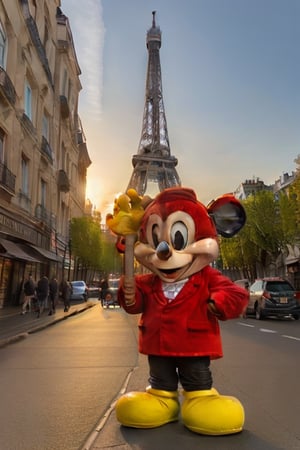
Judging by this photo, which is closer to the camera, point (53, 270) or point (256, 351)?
point (256, 351)

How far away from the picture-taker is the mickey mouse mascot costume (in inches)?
154

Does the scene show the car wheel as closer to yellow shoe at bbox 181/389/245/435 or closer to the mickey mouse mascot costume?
the mickey mouse mascot costume

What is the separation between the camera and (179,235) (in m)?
4.22

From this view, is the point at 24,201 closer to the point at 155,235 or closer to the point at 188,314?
the point at 155,235

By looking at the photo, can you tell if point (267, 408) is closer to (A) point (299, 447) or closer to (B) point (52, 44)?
(A) point (299, 447)

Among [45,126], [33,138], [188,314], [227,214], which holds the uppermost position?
[45,126]

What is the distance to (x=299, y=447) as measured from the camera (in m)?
3.74

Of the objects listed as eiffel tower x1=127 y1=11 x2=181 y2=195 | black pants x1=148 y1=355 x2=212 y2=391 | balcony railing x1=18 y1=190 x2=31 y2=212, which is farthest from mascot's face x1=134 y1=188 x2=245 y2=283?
eiffel tower x1=127 y1=11 x2=181 y2=195

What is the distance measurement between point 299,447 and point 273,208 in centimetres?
3094

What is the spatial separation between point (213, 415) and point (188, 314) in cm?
84

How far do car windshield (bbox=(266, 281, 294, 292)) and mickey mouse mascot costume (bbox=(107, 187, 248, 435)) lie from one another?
53.5 feet

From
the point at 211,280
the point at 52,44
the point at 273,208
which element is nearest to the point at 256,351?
the point at 211,280

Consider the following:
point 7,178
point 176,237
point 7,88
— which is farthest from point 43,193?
point 176,237

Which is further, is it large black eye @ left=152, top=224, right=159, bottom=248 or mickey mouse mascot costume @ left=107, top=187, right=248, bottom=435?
large black eye @ left=152, top=224, right=159, bottom=248
